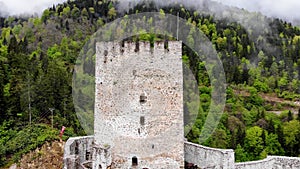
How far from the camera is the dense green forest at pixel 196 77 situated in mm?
43094

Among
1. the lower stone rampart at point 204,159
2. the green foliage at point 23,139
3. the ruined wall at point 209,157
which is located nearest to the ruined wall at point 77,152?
the lower stone rampart at point 204,159

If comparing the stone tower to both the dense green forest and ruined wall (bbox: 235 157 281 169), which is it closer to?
ruined wall (bbox: 235 157 281 169)

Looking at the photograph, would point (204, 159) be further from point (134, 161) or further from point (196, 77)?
point (196, 77)

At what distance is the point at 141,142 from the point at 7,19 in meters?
126

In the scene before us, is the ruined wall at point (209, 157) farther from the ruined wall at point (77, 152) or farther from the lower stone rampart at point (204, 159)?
the ruined wall at point (77, 152)

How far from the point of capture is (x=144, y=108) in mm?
18875

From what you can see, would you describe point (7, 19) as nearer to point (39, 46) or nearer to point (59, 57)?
point (39, 46)

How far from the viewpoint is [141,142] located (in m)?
18.8

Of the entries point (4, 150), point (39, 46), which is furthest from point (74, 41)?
point (4, 150)

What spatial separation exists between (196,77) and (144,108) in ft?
189

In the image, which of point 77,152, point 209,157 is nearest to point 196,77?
point 77,152

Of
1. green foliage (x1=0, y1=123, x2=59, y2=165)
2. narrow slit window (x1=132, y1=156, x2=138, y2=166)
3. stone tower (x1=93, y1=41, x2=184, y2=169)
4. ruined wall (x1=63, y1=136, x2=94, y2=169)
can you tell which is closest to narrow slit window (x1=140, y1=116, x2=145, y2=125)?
stone tower (x1=93, y1=41, x2=184, y2=169)

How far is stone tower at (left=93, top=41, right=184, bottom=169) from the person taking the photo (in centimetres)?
1889

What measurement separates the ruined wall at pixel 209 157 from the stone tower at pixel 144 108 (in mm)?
1998
